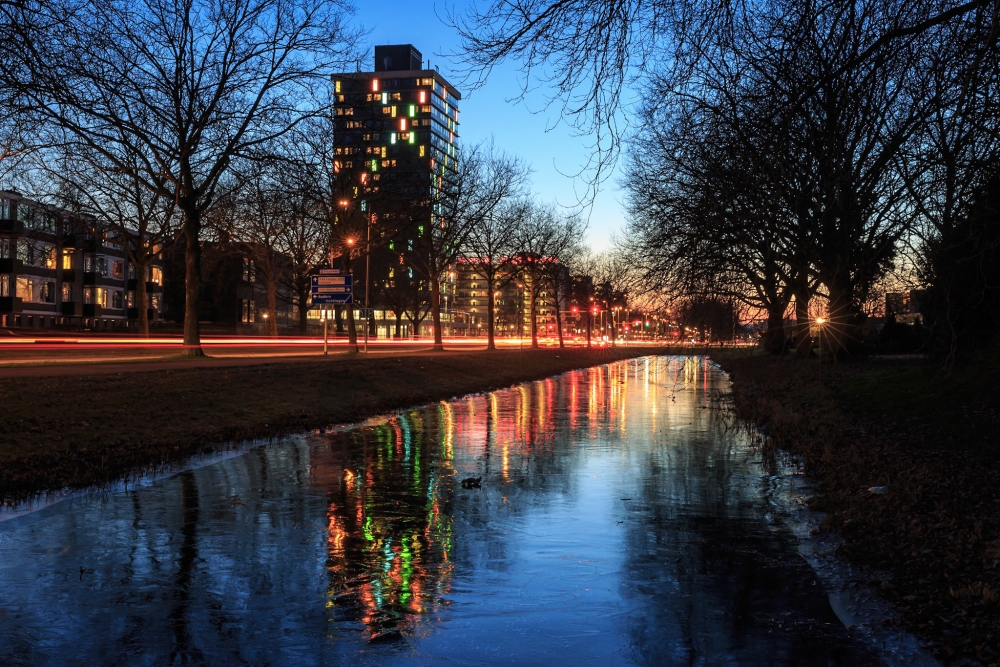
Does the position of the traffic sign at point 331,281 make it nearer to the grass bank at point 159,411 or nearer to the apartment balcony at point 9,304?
the grass bank at point 159,411

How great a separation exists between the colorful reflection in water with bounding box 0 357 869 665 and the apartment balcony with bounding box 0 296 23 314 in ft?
210

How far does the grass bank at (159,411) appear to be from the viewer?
41.2 feet

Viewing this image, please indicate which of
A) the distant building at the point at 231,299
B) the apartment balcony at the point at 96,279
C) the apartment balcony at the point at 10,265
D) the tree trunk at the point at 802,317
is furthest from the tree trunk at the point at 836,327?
the apartment balcony at the point at 96,279

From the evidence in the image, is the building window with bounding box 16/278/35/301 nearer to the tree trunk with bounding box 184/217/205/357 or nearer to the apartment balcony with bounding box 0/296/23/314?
the apartment balcony with bounding box 0/296/23/314

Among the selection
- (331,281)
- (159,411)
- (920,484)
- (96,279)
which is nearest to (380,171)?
(331,281)

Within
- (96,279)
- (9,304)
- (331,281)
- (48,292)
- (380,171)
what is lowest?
A: (9,304)

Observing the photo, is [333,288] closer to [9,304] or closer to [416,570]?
[416,570]

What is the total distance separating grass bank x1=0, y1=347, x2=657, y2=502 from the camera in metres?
12.6

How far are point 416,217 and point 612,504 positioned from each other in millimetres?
37024

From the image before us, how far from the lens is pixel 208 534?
29.1 ft

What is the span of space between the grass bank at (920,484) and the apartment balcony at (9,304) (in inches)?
2464

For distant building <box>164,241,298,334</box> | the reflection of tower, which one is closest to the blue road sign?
the reflection of tower

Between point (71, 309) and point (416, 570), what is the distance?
81458mm

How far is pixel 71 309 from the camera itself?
80438 millimetres
